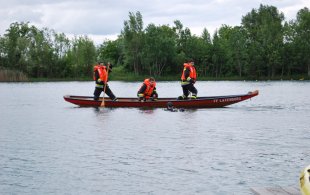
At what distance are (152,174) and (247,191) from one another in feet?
8.88

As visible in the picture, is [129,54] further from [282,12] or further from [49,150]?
[49,150]

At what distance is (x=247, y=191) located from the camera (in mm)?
11359

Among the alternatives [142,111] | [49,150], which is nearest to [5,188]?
[49,150]

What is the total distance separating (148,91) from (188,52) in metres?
71.1

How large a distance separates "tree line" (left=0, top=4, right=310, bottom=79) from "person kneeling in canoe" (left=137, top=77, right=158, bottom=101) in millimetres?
63687

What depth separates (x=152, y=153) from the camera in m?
16.1

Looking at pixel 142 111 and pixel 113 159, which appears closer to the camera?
pixel 113 159

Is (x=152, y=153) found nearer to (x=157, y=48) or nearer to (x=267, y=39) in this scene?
(x=157, y=48)

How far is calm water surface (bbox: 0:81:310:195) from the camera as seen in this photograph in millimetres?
12219

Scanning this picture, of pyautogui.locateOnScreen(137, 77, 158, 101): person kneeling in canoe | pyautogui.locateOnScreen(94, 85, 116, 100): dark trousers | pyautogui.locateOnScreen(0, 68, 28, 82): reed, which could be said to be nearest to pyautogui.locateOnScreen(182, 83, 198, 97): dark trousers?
pyautogui.locateOnScreen(137, 77, 158, 101): person kneeling in canoe

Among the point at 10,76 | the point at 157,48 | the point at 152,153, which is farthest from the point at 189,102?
the point at 157,48

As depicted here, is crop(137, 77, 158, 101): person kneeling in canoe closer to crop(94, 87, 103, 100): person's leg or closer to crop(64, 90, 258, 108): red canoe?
crop(64, 90, 258, 108): red canoe

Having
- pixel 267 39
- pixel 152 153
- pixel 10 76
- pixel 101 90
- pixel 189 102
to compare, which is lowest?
pixel 152 153

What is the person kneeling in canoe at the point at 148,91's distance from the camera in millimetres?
29359
